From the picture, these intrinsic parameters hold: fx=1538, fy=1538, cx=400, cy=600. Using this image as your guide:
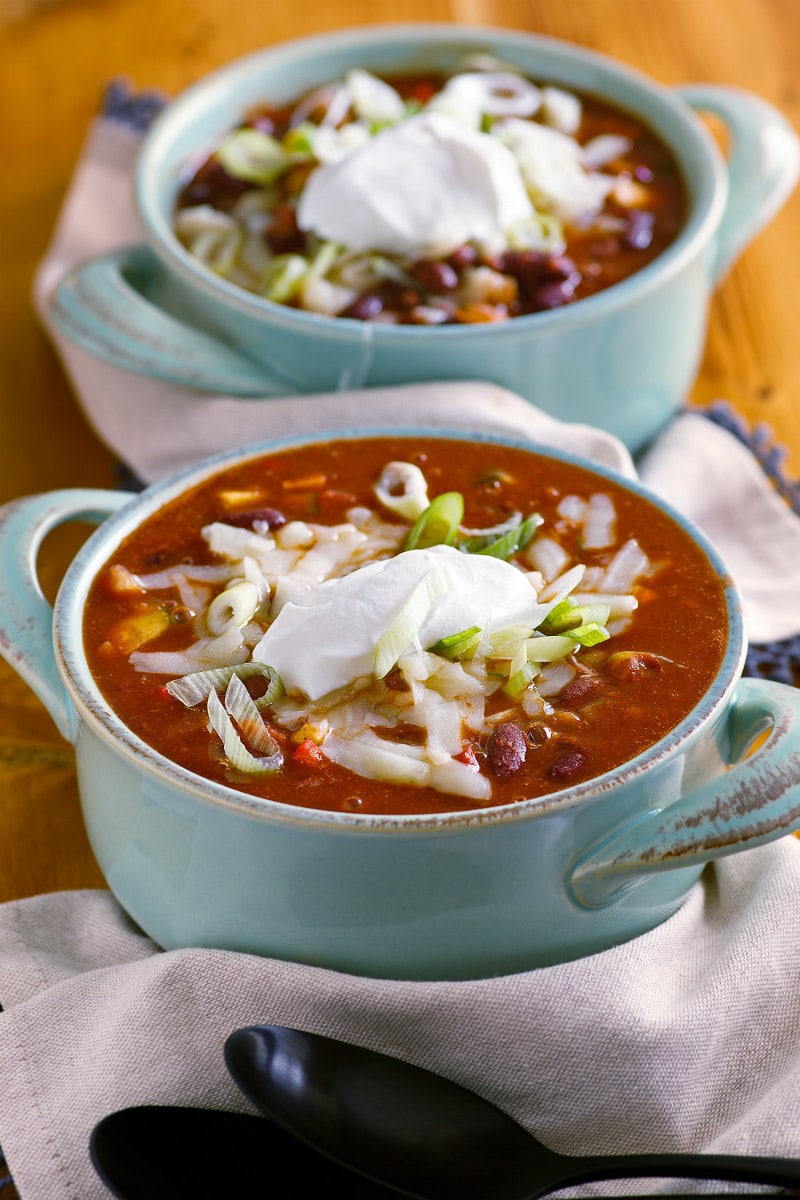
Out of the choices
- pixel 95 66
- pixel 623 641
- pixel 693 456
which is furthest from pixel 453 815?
pixel 95 66

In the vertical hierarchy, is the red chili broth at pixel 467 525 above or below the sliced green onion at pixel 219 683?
below

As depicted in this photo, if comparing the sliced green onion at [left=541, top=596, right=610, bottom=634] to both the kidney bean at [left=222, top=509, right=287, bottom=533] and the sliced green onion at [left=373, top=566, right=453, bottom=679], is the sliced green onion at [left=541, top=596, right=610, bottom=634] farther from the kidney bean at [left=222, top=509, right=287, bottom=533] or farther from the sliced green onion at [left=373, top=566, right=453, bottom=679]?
the kidney bean at [left=222, top=509, right=287, bottom=533]

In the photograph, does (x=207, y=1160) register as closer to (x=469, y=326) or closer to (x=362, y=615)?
(x=362, y=615)

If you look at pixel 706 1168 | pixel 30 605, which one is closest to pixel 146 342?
pixel 30 605

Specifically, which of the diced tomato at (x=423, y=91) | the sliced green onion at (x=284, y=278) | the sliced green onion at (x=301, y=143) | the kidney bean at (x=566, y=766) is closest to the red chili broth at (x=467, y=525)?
the kidney bean at (x=566, y=766)

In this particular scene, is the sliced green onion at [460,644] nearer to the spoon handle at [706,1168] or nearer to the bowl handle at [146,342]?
the spoon handle at [706,1168]
